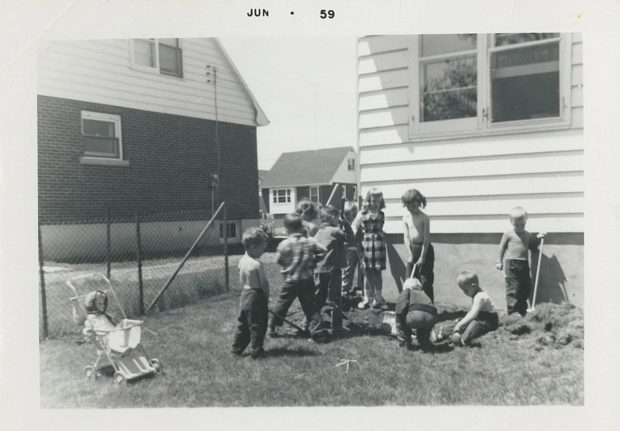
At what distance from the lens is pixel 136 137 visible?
9711 mm

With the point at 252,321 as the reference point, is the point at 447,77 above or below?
above

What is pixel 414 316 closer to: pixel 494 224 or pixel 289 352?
pixel 289 352

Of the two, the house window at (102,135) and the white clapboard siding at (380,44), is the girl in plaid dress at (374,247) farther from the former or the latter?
the house window at (102,135)

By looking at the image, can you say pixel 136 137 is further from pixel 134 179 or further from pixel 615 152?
pixel 615 152

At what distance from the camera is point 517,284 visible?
4648 millimetres

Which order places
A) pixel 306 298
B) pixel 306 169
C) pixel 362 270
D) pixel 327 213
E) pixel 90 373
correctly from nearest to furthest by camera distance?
pixel 90 373 < pixel 306 298 < pixel 327 213 < pixel 362 270 < pixel 306 169

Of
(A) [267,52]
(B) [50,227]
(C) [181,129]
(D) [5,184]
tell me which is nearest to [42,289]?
(D) [5,184]

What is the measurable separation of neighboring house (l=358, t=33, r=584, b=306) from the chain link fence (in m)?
2.36

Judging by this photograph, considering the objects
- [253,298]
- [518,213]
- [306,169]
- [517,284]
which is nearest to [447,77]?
[518,213]

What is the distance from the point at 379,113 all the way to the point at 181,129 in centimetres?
564

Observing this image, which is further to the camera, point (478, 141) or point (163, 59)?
point (163, 59)

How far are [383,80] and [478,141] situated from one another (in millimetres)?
1254

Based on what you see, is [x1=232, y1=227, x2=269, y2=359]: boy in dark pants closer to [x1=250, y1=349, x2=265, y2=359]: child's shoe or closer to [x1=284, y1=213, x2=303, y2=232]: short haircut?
[x1=250, y1=349, x2=265, y2=359]: child's shoe

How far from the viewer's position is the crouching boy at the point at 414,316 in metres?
3.96
